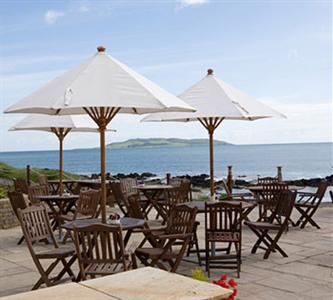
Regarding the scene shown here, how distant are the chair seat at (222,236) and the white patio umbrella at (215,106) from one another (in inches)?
48.3

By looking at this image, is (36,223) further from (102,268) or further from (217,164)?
(217,164)

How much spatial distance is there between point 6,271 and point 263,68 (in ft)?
53.4

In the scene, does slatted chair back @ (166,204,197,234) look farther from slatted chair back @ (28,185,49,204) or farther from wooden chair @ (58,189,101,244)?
slatted chair back @ (28,185,49,204)

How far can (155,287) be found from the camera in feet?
7.75

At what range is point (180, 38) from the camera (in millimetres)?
17812

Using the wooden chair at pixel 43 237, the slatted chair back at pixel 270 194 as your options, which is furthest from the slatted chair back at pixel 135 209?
the slatted chair back at pixel 270 194

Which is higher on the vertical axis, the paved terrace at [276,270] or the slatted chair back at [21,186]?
the slatted chair back at [21,186]

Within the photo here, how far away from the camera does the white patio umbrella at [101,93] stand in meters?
5.02

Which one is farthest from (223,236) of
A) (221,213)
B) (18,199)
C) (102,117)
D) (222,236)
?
(18,199)

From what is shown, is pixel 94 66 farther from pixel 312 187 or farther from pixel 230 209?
pixel 312 187

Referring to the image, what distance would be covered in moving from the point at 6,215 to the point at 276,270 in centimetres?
584

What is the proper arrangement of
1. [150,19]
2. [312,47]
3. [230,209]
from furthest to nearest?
1. [312,47]
2. [150,19]
3. [230,209]

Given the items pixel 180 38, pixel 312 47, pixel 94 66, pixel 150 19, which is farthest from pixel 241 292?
pixel 180 38

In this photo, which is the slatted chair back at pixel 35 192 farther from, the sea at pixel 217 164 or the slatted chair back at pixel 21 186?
the sea at pixel 217 164
